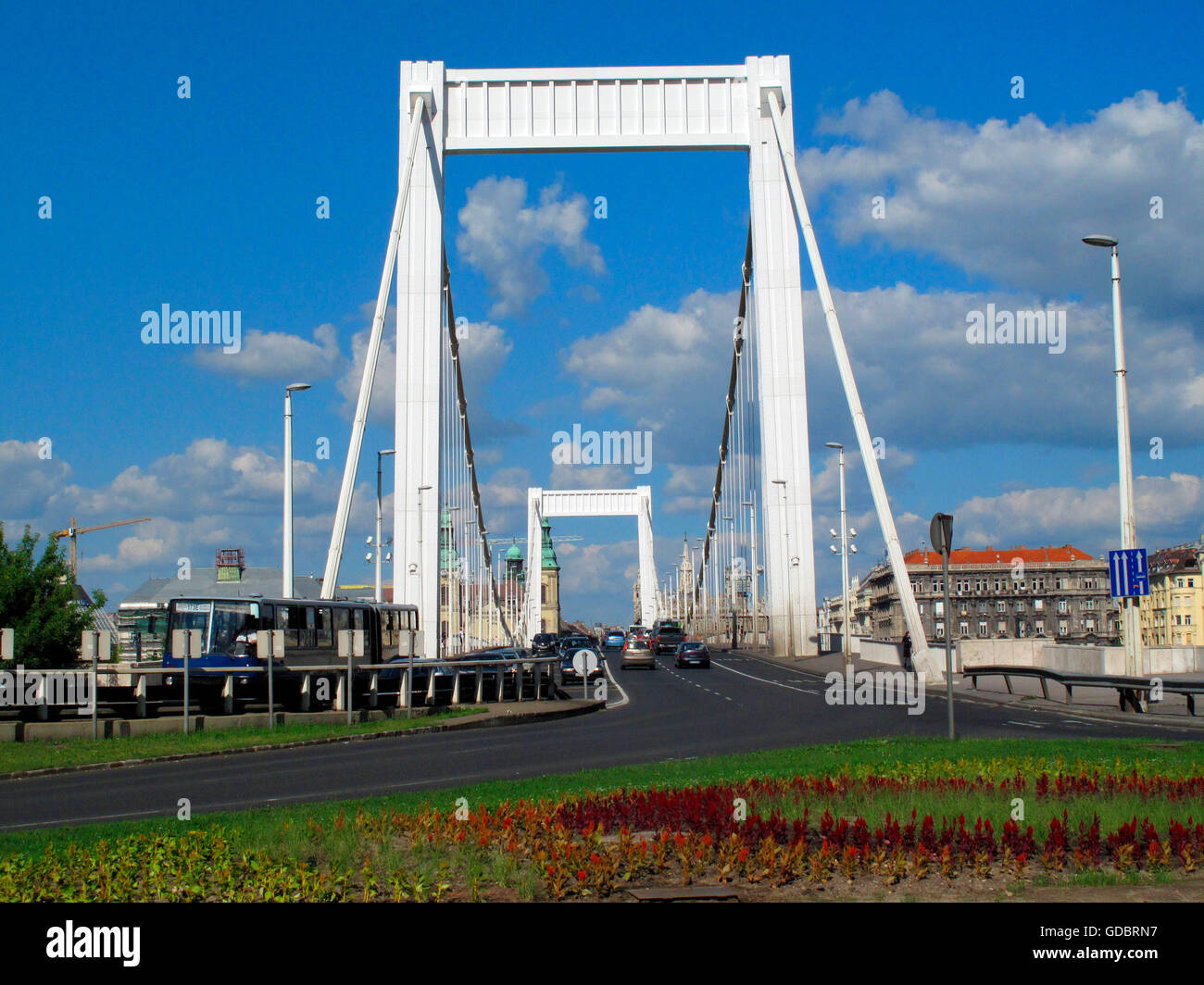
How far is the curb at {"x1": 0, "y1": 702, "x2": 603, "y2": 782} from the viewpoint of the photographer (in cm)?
1761

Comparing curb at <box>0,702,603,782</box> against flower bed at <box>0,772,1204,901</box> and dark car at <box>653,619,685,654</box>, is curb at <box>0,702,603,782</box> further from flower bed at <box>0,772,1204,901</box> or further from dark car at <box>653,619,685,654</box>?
dark car at <box>653,619,685,654</box>

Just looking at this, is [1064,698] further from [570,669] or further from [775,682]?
[570,669]

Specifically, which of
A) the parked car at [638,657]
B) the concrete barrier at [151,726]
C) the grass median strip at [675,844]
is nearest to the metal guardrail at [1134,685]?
the grass median strip at [675,844]

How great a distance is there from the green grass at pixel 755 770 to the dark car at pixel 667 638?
6335 cm

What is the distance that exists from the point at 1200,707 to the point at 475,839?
2138cm

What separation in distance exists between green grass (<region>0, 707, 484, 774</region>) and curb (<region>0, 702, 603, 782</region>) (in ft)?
0.28

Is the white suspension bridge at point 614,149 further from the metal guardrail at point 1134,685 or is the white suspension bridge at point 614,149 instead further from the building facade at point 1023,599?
the building facade at point 1023,599

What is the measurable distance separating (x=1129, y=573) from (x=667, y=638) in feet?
195

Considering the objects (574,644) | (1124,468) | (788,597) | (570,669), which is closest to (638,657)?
(574,644)

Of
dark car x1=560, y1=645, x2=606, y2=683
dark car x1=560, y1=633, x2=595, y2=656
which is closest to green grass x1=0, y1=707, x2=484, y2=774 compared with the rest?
dark car x1=560, y1=645, x2=606, y2=683

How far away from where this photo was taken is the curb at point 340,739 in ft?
57.8

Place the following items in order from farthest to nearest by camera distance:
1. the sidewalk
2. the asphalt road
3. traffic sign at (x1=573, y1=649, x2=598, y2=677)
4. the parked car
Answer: the parked car
traffic sign at (x1=573, y1=649, x2=598, y2=677)
the sidewalk
the asphalt road
